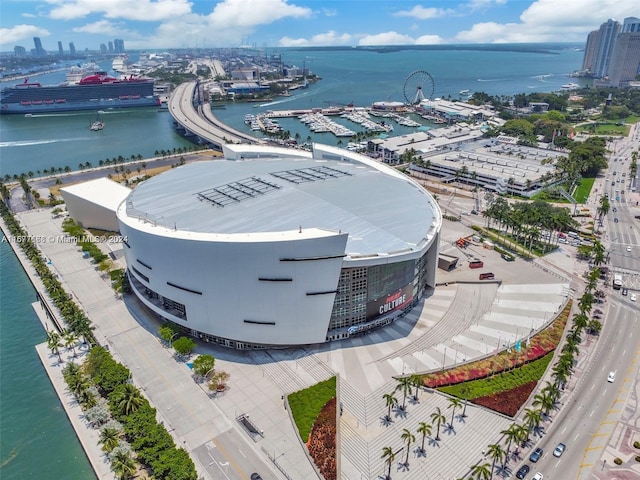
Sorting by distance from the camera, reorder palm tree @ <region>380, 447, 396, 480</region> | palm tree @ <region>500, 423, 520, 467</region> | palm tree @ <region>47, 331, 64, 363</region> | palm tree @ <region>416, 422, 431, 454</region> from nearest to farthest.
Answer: palm tree @ <region>380, 447, 396, 480</region>, palm tree @ <region>500, 423, 520, 467</region>, palm tree @ <region>416, 422, 431, 454</region>, palm tree @ <region>47, 331, 64, 363</region>

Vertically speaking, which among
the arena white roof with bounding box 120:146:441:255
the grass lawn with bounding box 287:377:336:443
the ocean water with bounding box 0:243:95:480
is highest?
the arena white roof with bounding box 120:146:441:255

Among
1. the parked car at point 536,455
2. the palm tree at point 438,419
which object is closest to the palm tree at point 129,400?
the palm tree at point 438,419

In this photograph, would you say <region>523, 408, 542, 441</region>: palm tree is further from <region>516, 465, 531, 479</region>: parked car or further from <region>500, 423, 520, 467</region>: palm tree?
<region>516, 465, 531, 479</region>: parked car

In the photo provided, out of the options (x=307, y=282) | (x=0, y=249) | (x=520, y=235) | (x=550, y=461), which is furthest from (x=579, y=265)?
(x=0, y=249)

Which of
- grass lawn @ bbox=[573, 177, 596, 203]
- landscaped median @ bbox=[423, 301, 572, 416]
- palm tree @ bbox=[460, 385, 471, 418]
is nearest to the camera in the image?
palm tree @ bbox=[460, 385, 471, 418]

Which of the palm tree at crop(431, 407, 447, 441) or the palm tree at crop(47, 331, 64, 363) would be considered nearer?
the palm tree at crop(431, 407, 447, 441)

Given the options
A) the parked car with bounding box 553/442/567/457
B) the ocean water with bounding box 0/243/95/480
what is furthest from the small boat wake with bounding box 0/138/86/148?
the parked car with bounding box 553/442/567/457

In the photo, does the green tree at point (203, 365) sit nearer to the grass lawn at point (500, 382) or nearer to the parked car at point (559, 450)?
the grass lawn at point (500, 382)
